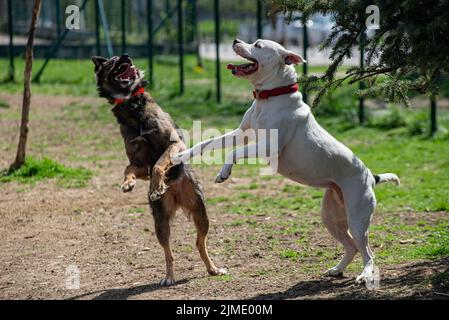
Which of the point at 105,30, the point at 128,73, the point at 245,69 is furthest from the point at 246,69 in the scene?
the point at 105,30

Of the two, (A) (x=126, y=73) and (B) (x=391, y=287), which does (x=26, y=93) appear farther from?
(B) (x=391, y=287)

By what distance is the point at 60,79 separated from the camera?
21.0m

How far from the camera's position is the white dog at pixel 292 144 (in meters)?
6.81

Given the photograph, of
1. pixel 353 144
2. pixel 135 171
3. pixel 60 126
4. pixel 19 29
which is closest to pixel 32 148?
pixel 60 126

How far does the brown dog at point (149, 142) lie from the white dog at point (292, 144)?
395mm

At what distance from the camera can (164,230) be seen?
7371 mm

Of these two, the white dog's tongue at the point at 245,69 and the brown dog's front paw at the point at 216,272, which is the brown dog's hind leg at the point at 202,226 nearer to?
the brown dog's front paw at the point at 216,272

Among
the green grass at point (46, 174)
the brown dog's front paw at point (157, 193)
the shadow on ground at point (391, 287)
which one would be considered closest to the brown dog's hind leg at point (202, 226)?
the brown dog's front paw at point (157, 193)

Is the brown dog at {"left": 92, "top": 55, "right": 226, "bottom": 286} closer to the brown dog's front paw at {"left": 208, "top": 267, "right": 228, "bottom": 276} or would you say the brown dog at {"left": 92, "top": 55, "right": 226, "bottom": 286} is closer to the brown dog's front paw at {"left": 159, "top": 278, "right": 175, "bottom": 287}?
the brown dog's front paw at {"left": 159, "top": 278, "right": 175, "bottom": 287}

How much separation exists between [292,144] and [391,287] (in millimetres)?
1335

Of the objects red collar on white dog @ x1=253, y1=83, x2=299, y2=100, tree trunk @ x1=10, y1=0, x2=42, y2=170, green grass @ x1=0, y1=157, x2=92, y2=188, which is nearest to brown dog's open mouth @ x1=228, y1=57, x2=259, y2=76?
red collar on white dog @ x1=253, y1=83, x2=299, y2=100

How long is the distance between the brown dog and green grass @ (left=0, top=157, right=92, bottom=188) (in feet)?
13.8

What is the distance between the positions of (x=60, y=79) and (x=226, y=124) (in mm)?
6759

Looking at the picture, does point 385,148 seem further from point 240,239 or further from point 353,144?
point 240,239
